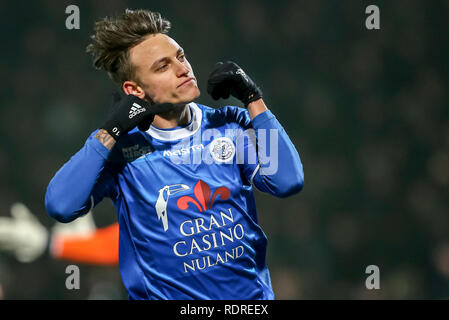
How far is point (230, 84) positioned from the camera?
2.25 metres

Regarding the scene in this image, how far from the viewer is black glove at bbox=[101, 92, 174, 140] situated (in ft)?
7.02

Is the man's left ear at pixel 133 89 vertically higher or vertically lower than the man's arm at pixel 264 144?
higher

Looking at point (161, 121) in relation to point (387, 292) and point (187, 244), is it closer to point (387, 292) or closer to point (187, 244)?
point (187, 244)

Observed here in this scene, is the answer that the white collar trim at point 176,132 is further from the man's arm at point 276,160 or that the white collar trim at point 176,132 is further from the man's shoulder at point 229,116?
the man's arm at point 276,160

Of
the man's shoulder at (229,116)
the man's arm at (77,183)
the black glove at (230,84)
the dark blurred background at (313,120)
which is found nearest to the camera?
the man's arm at (77,183)

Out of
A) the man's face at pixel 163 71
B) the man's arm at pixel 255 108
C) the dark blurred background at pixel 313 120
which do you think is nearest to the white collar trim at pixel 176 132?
the man's face at pixel 163 71

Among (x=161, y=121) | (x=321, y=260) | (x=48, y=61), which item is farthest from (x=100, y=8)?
(x=161, y=121)

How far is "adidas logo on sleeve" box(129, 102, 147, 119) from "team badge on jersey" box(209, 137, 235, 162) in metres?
0.31

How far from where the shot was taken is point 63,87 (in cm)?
496

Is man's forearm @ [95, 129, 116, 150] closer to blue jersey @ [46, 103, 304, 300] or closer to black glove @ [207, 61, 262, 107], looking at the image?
blue jersey @ [46, 103, 304, 300]

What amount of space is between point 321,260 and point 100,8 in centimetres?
300

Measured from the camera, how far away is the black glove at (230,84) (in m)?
2.22

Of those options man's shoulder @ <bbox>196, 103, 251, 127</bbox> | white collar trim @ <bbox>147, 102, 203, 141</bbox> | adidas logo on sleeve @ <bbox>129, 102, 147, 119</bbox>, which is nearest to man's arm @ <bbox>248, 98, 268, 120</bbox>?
man's shoulder @ <bbox>196, 103, 251, 127</bbox>

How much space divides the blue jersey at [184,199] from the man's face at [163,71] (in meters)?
0.16
